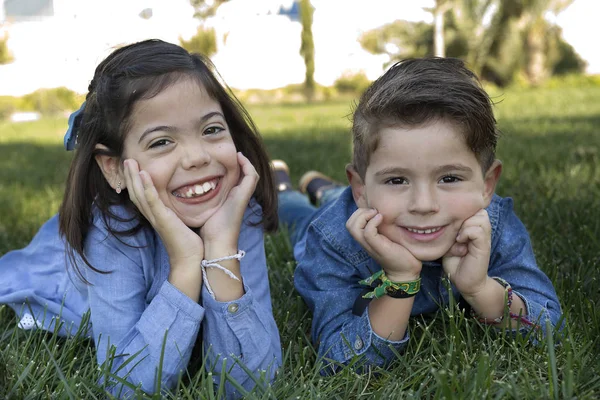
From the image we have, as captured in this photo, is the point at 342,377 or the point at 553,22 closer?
the point at 342,377

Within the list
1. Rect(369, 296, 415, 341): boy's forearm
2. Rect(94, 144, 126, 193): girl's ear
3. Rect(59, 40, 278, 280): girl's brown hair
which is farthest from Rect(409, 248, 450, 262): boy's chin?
Rect(94, 144, 126, 193): girl's ear

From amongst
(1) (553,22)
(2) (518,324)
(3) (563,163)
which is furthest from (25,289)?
(1) (553,22)

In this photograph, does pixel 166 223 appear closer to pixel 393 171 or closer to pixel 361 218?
pixel 361 218

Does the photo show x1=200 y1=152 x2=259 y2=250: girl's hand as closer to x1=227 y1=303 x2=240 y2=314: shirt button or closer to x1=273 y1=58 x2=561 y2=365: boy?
x1=227 y1=303 x2=240 y2=314: shirt button

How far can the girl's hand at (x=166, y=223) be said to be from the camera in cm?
195

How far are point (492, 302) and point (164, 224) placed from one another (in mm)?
1036

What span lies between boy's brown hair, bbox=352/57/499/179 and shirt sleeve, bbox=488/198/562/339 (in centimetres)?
32

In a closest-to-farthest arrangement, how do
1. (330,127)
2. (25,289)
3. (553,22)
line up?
1. (25,289)
2. (330,127)
3. (553,22)

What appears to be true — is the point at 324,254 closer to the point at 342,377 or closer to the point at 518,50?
the point at 342,377

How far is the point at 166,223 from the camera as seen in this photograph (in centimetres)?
196

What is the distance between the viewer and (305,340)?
2.18 meters

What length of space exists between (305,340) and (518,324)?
27.0 inches

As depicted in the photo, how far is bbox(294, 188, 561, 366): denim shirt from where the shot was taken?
6.64ft

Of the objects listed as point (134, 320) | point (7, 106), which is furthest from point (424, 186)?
point (7, 106)
